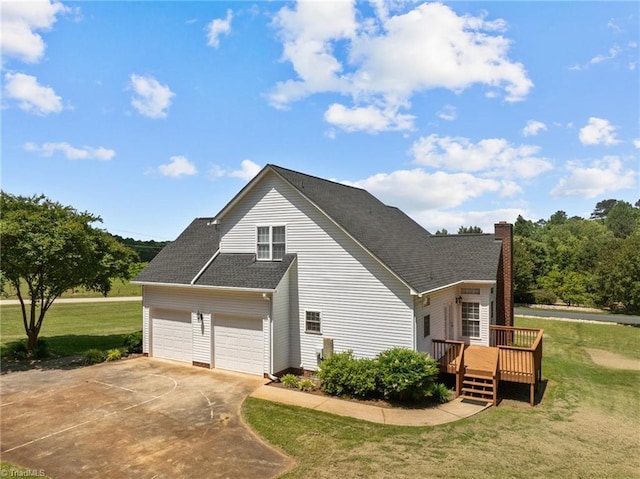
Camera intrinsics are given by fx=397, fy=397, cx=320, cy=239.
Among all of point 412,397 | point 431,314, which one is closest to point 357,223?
point 431,314

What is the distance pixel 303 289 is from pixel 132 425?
7.25 meters

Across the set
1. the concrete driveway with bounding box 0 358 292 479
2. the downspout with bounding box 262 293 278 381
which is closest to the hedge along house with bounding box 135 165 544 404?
the downspout with bounding box 262 293 278 381

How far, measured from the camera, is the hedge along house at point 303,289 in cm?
1414

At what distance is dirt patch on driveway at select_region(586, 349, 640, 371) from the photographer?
19516 millimetres

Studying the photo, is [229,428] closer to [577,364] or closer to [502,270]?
[502,270]

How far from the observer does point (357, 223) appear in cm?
1639

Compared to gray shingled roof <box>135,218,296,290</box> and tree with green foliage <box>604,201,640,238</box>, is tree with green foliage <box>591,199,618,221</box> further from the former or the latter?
gray shingled roof <box>135,218,296,290</box>

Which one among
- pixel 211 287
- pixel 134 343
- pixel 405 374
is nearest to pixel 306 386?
pixel 405 374

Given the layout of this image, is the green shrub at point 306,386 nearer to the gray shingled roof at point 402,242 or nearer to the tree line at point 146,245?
the gray shingled roof at point 402,242

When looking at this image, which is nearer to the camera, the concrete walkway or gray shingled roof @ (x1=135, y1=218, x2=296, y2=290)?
the concrete walkway

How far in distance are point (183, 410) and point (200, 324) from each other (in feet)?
17.2

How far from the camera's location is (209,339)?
1628 cm

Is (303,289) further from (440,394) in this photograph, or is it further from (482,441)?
(482,441)
